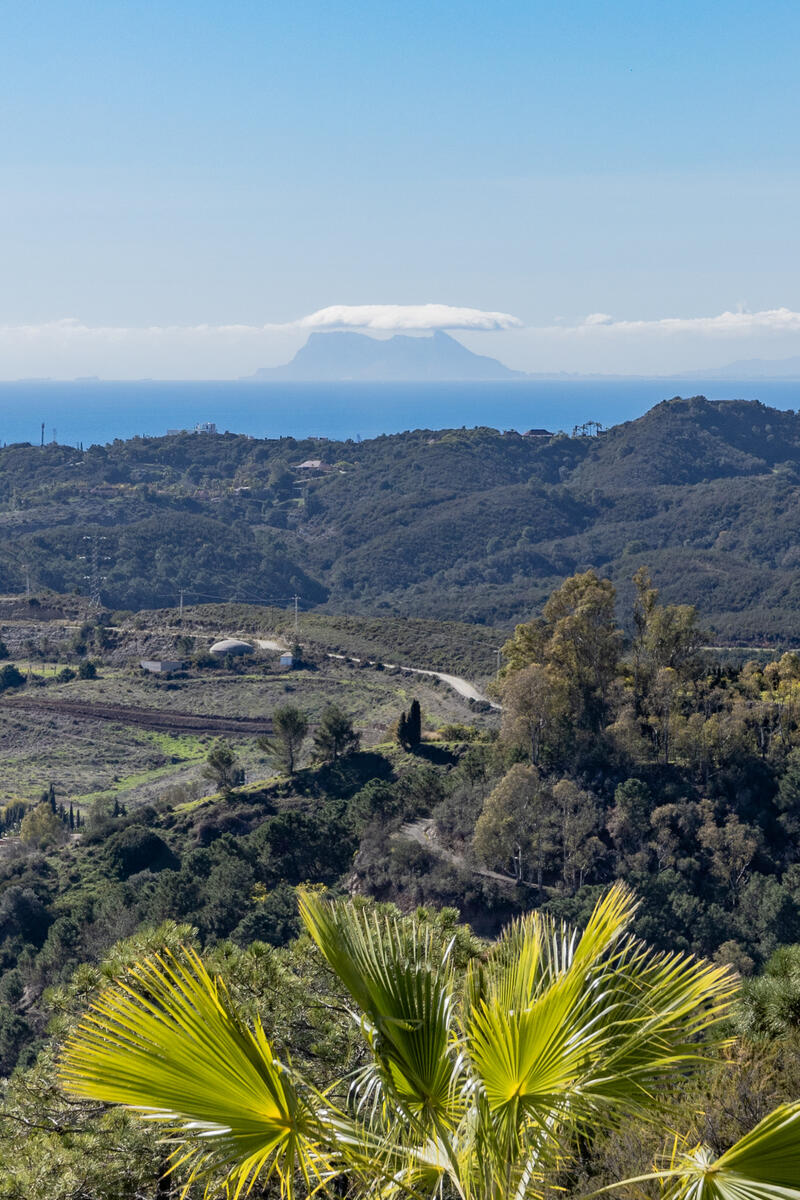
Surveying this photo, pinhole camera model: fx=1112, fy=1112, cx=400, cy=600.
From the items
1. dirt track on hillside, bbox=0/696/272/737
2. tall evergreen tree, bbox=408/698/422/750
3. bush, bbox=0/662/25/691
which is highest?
tall evergreen tree, bbox=408/698/422/750

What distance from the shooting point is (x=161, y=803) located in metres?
38.5

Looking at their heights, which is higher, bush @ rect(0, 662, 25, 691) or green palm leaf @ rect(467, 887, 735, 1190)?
green palm leaf @ rect(467, 887, 735, 1190)

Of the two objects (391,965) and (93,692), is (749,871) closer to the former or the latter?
(391,965)

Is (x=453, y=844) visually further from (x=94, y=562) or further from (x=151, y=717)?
(x=94, y=562)

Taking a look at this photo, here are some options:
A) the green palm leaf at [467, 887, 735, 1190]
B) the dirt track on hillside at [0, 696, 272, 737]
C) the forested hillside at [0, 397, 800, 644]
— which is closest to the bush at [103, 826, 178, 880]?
the dirt track on hillside at [0, 696, 272, 737]

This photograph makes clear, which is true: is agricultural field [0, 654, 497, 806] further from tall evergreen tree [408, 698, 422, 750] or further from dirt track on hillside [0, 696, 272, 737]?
tall evergreen tree [408, 698, 422, 750]

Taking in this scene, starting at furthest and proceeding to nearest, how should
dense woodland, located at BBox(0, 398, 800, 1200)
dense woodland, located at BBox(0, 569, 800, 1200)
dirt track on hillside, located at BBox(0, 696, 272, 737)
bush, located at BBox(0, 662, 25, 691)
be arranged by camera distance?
bush, located at BBox(0, 662, 25, 691) → dirt track on hillside, located at BBox(0, 696, 272, 737) → dense woodland, located at BBox(0, 569, 800, 1200) → dense woodland, located at BBox(0, 398, 800, 1200)

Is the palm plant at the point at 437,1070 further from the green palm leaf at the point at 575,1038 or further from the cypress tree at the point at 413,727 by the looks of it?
the cypress tree at the point at 413,727

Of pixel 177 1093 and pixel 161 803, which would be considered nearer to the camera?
pixel 177 1093

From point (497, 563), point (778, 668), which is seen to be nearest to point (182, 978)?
point (778, 668)

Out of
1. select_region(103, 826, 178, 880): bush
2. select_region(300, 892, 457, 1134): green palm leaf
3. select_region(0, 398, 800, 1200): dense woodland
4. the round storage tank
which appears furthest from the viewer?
the round storage tank

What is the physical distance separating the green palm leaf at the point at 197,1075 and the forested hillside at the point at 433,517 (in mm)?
76924

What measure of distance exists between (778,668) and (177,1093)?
1031 inches

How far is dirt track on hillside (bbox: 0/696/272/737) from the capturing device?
52375mm
